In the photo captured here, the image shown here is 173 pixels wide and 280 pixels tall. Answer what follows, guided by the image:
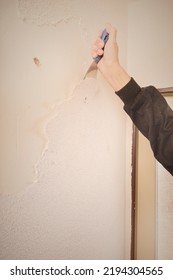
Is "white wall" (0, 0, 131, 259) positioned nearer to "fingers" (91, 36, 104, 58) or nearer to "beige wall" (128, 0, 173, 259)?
"beige wall" (128, 0, 173, 259)

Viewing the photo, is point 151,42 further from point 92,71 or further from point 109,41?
point 109,41

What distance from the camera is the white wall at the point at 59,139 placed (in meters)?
0.69

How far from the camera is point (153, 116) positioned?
57cm

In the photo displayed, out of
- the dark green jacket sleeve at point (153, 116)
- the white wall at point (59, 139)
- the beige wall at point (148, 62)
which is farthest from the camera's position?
the beige wall at point (148, 62)

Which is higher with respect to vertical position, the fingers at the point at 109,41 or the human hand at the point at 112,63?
the fingers at the point at 109,41

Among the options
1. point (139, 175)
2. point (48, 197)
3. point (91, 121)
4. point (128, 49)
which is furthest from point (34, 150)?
point (128, 49)

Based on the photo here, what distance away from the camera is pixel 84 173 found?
885 mm

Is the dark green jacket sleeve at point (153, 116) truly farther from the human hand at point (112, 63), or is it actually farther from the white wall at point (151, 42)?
the white wall at point (151, 42)

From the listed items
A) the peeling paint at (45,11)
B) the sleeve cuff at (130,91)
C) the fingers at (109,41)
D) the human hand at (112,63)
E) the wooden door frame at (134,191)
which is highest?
the peeling paint at (45,11)

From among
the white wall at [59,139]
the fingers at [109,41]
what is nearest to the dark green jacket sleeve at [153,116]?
the fingers at [109,41]

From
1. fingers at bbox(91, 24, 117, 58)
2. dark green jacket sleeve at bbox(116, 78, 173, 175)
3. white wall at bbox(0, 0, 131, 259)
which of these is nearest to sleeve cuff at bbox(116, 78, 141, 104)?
dark green jacket sleeve at bbox(116, 78, 173, 175)

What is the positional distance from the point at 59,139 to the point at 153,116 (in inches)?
13.3

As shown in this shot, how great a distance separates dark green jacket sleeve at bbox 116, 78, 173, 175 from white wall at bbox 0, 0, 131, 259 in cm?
28

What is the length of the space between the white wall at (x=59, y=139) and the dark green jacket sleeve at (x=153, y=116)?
0.28 m
